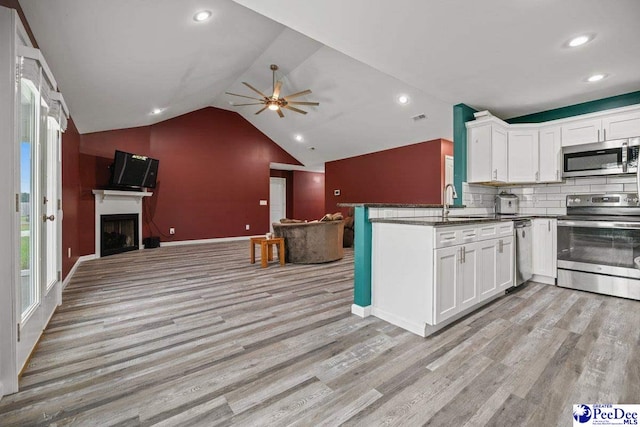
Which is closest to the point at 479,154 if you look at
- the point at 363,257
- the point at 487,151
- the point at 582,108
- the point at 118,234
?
the point at 487,151

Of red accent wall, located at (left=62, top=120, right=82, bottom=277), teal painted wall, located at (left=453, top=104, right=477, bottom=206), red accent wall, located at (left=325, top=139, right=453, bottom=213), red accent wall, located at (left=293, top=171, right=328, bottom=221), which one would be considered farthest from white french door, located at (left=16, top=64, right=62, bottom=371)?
red accent wall, located at (left=293, top=171, right=328, bottom=221)

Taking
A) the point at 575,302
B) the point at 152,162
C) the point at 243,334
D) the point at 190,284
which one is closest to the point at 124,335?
the point at 243,334

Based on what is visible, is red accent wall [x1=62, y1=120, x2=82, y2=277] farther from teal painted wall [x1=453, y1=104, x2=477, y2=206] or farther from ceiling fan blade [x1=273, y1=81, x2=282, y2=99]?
teal painted wall [x1=453, y1=104, x2=477, y2=206]

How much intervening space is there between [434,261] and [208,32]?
356 cm

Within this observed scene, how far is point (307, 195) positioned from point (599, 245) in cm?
864

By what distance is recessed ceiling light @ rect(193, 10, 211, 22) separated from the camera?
2.90 meters

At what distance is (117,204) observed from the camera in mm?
5914

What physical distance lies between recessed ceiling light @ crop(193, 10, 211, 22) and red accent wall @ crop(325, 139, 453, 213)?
17.3 ft

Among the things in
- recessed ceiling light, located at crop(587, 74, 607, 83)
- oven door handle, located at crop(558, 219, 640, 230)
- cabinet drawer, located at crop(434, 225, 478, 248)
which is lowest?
cabinet drawer, located at crop(434, 225, 478, 248)

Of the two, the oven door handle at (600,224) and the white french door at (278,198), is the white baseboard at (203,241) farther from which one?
the oven door handle at (600,224)

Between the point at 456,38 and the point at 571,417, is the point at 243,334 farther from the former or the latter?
the point at 456,38

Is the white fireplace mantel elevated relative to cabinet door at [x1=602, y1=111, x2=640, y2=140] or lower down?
lower down

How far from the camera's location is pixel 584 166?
3475 millimetres

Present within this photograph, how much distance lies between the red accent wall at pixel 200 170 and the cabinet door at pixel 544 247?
22.0ft
